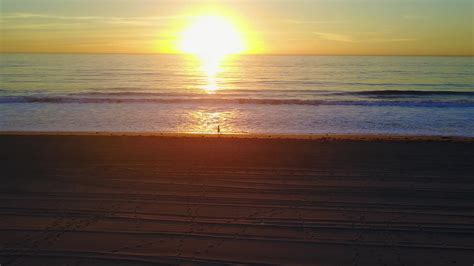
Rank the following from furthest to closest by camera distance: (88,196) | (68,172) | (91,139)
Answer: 1. (91,139)
2. (68,172)
3. (88,196)

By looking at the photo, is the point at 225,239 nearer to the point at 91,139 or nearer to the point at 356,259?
the point at 356,259

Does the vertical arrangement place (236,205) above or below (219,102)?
above

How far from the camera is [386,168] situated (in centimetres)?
786

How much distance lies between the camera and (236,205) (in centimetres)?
576

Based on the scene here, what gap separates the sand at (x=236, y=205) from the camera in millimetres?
4469

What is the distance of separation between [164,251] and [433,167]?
17.5ft

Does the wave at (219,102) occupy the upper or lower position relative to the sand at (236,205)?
lower

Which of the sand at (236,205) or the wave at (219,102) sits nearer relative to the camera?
the sand at (236,205)

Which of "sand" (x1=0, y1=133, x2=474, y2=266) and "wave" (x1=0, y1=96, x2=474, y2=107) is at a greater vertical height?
"sand" (x1=0, y1=133, x2=474, y2=266)

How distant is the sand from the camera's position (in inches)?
176

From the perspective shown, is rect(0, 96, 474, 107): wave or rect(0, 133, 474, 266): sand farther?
rect(0, 96, 474, 107): wave

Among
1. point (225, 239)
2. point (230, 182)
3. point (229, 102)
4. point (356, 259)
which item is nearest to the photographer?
point (356, 259)

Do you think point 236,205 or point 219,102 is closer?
point 236,205

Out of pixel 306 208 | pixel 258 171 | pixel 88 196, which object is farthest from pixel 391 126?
pixel 88 196
